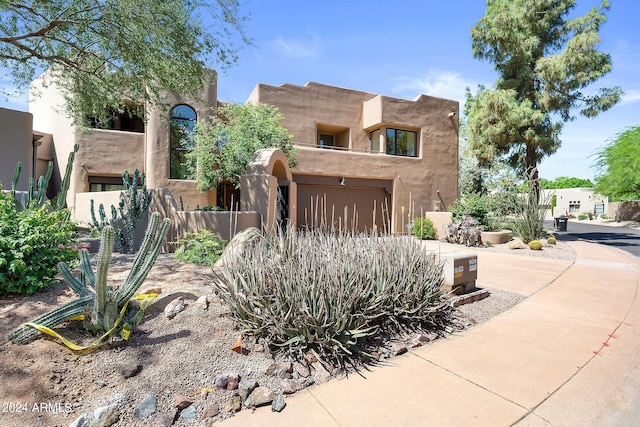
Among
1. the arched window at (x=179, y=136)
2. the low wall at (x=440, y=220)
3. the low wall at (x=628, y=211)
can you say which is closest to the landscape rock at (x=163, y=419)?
the arched window at (x=179, y=136)

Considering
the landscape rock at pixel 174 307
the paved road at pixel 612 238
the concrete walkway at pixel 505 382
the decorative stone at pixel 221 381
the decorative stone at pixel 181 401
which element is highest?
the landscape rock at pixel 174 307

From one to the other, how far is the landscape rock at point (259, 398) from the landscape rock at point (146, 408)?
2.54 feet

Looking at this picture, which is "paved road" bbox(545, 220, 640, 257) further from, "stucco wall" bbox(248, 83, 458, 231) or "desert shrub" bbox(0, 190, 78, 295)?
"desert shrub" bbox(0, 190, 78, 295)

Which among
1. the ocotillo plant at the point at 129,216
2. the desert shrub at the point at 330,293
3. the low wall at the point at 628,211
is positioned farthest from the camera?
the low wall at the point at 628,211

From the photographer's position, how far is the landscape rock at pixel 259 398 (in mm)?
2998

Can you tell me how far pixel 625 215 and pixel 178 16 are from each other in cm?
4652

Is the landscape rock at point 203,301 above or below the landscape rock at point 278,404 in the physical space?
above

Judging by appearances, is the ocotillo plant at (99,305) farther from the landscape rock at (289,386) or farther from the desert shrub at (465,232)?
the desert shrub at (465,232)

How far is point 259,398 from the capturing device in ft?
9.96

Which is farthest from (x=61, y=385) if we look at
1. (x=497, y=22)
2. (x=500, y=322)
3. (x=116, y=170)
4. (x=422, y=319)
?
(x=497, y=22)

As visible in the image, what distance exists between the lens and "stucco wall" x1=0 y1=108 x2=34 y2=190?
13.6m

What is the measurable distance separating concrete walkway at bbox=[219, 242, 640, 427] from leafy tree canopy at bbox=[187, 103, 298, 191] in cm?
1120

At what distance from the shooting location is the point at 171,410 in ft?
9.29

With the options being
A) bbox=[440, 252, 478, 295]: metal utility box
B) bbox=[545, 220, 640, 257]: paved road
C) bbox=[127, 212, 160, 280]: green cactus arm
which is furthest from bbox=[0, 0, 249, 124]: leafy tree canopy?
bbox=[545, 220, 640, 257]: paved road
